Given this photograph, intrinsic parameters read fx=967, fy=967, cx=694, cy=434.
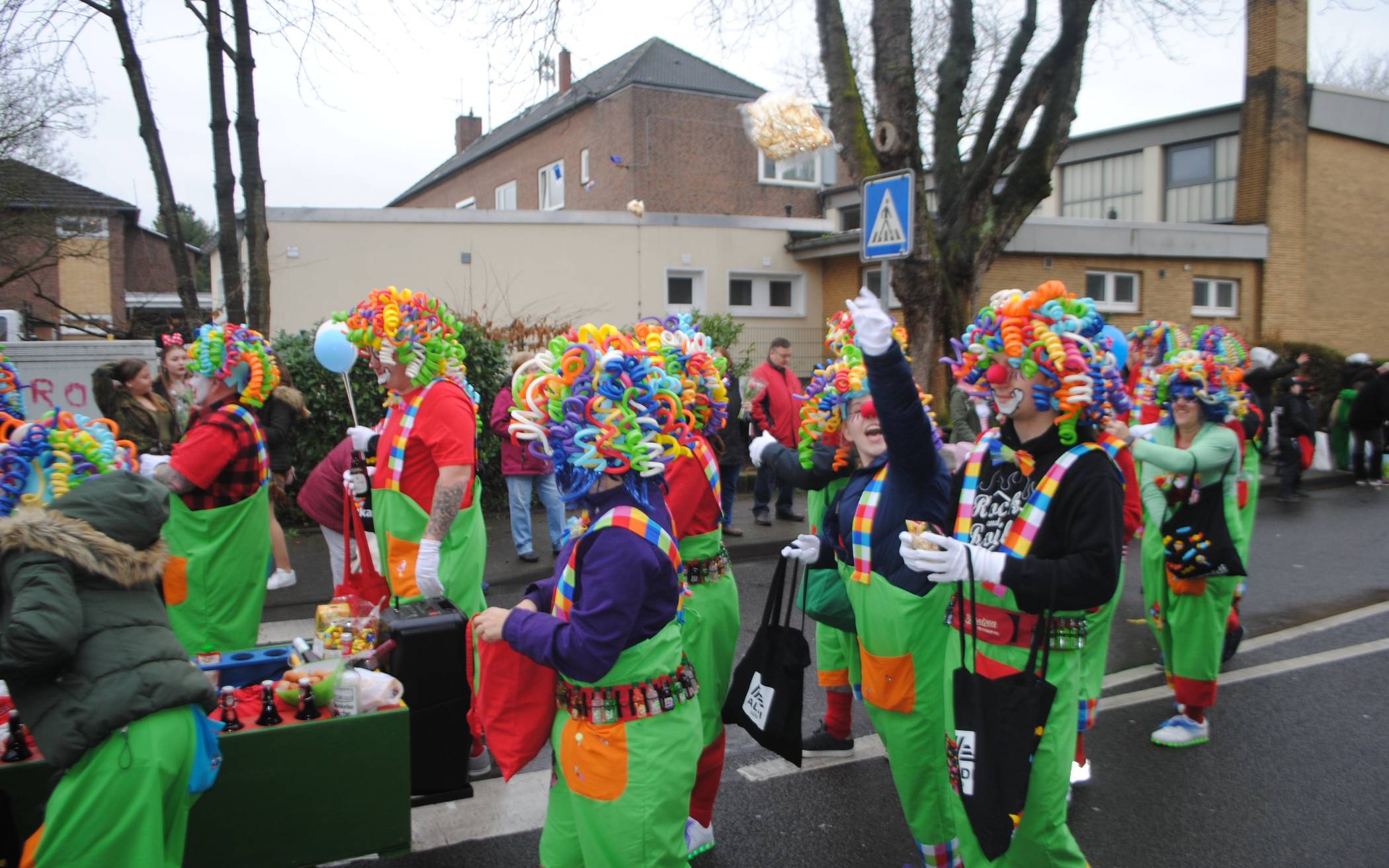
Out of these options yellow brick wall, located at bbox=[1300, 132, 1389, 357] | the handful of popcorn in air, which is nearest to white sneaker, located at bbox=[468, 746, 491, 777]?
the handful of popcorn in air

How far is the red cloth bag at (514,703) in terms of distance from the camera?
272cm

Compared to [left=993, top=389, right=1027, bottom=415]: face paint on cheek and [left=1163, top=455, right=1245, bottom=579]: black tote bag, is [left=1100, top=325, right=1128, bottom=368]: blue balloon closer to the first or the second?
[left=993, top=389, right=1027, bottom=415]: face paint on cheek

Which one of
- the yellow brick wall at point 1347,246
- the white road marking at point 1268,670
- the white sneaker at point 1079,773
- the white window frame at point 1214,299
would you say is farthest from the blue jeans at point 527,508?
the yellow brick wall at point 1347,246

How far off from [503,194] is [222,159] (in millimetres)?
24442

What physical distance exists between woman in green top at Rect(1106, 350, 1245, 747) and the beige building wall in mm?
11444

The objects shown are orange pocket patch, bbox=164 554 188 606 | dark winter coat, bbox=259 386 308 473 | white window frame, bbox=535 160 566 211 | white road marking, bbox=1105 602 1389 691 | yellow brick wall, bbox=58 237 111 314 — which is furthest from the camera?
white window frame, bbox=535 160 566 211

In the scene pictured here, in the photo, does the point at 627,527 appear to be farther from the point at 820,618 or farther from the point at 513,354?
the point at 513,354

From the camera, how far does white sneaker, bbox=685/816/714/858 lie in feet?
12.3

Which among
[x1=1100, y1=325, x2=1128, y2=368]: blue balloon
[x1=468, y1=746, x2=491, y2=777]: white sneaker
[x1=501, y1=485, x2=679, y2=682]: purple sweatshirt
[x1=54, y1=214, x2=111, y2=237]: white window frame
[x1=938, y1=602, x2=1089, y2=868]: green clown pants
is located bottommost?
[x1=468, y1=746, x2=491, y2=777]: white sneaker

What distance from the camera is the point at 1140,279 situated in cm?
1884

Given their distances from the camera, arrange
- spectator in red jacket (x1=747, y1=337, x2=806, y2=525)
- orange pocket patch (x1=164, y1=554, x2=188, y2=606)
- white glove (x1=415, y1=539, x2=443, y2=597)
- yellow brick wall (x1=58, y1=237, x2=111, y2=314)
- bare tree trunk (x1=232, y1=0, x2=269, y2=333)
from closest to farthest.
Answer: white glove (x1=415, y1=539, x2=443, y2=597) → orange pocket patch (x1=164, y1=554, x2=188, y2=606) → spectator in red jacket (x1=747, y1=337, x2=806, y2=525) → bare tree trunk (x1=232, y1=0, x2=269, y2=333) → yellow brick wall (x1=58, y1=237, x2=111, y2=314)

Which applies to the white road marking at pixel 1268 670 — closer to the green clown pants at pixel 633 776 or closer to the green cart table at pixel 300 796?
the green clown pants at pixel 633 776

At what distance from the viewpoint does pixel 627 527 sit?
8.45 feet

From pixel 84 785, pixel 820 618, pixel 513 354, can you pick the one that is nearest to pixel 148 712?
pixel 84 785
